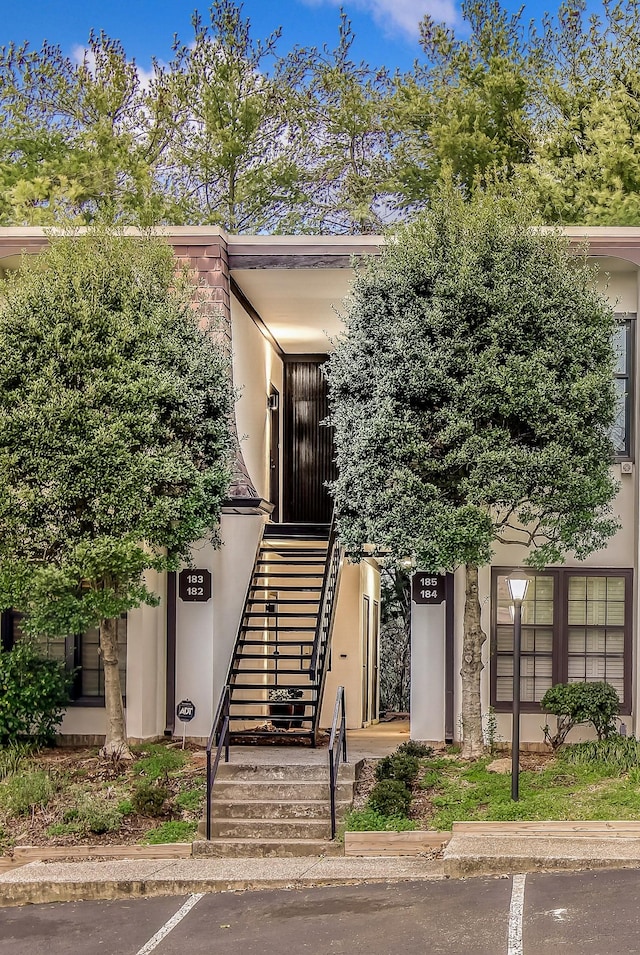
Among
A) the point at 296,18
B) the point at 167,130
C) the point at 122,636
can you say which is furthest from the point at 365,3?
the point at 122,636

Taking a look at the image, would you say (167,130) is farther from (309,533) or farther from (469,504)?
(469,504)

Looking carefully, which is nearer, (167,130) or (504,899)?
(504,899)

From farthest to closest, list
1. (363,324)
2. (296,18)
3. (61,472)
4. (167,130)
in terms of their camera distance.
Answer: (296,18) → (167,130) → (363,324) → (61,472)

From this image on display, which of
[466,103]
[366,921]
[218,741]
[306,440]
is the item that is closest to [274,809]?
[218,741]

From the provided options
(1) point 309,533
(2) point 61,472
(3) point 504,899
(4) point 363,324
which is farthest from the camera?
(1) point 309,533

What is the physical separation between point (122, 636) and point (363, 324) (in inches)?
198

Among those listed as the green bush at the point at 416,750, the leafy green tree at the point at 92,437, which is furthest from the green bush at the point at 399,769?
the leafy green tree at the point at 92,437

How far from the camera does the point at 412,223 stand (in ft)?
40.4

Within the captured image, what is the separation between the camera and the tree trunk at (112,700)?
12.4 metres

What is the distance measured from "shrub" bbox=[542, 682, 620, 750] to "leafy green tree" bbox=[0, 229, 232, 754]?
4.44 m

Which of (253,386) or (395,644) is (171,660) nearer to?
(253,386)

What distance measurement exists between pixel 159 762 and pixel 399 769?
269cm

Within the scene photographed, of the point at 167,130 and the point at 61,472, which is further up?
the point at 167,130

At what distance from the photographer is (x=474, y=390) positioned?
37.7 ft
